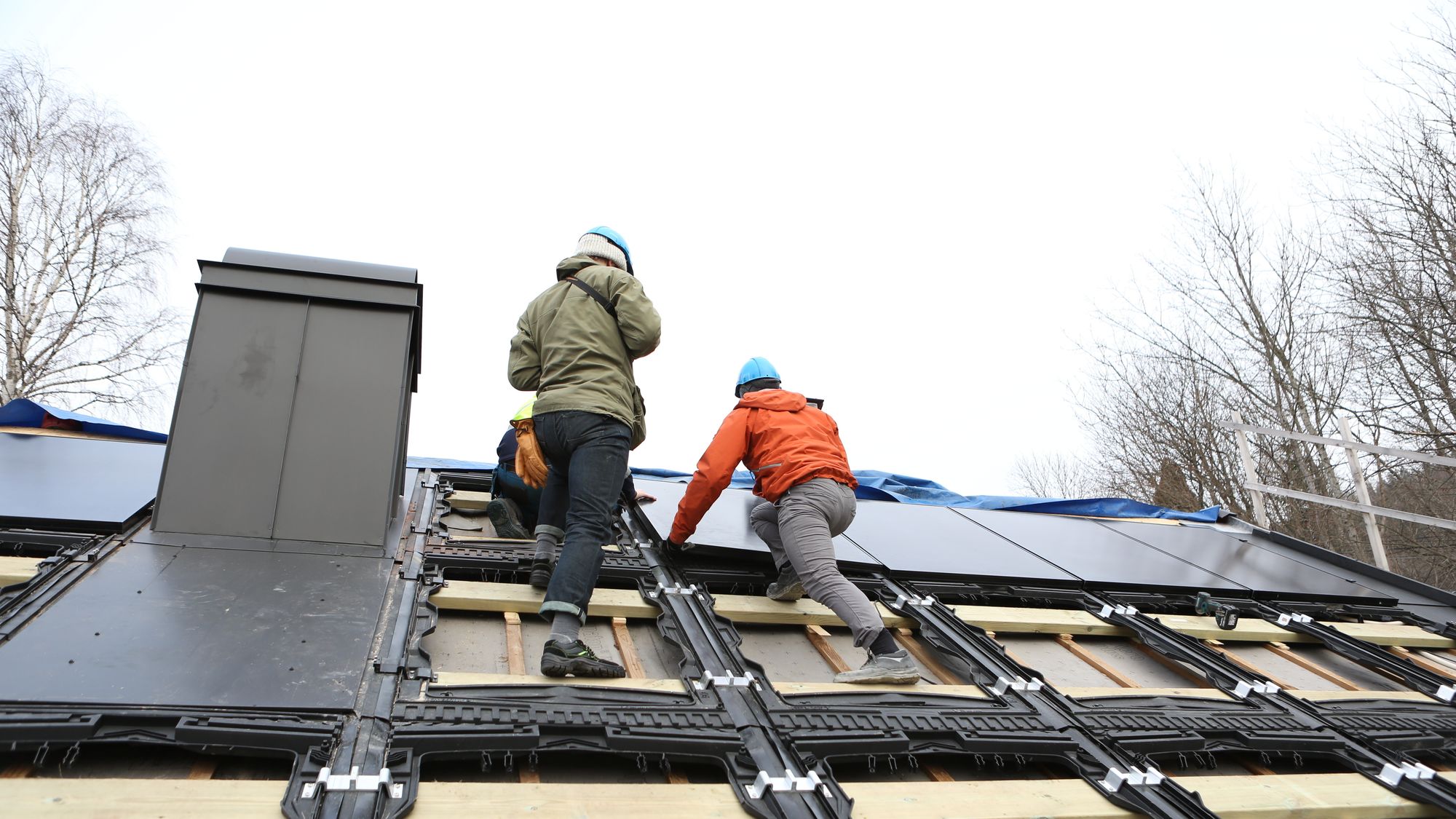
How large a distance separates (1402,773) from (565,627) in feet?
9.62

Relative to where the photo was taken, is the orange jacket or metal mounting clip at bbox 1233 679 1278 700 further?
the orange jacket

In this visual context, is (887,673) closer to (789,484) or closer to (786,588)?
(786,588)

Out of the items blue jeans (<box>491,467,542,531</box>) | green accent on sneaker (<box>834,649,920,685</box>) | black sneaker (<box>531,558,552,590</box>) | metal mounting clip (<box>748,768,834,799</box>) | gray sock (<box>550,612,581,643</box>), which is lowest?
metal mounting clip (<box>748,768,834,799</box>)

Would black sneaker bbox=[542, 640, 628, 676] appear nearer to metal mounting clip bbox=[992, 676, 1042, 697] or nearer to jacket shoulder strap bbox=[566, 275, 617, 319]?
jacket shoulder strap bbox=[566, 275, 617, 319]

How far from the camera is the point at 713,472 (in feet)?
11.4

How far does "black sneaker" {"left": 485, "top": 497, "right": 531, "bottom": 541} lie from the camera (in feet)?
13.2

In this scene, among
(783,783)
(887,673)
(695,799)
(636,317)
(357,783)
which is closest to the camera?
(357,783)

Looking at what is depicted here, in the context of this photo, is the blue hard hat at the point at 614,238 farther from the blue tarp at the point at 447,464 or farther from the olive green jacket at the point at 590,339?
the blue tarp at the point at 447,464

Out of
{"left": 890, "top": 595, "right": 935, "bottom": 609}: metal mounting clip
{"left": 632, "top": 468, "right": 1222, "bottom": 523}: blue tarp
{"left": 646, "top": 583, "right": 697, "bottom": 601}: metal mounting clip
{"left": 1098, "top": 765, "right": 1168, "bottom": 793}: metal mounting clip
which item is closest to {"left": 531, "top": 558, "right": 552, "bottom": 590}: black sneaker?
{"left": 646, "top": 583, "right": 697, "bottom": 601}: metal mounting clip

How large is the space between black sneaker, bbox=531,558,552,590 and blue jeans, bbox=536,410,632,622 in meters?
0.18

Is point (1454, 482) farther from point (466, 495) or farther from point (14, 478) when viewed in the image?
point (14, 478)

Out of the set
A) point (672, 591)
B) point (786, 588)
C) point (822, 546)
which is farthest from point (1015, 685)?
point (672, 591)

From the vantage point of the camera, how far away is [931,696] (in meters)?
2.85

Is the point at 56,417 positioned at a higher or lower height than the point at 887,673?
higher
